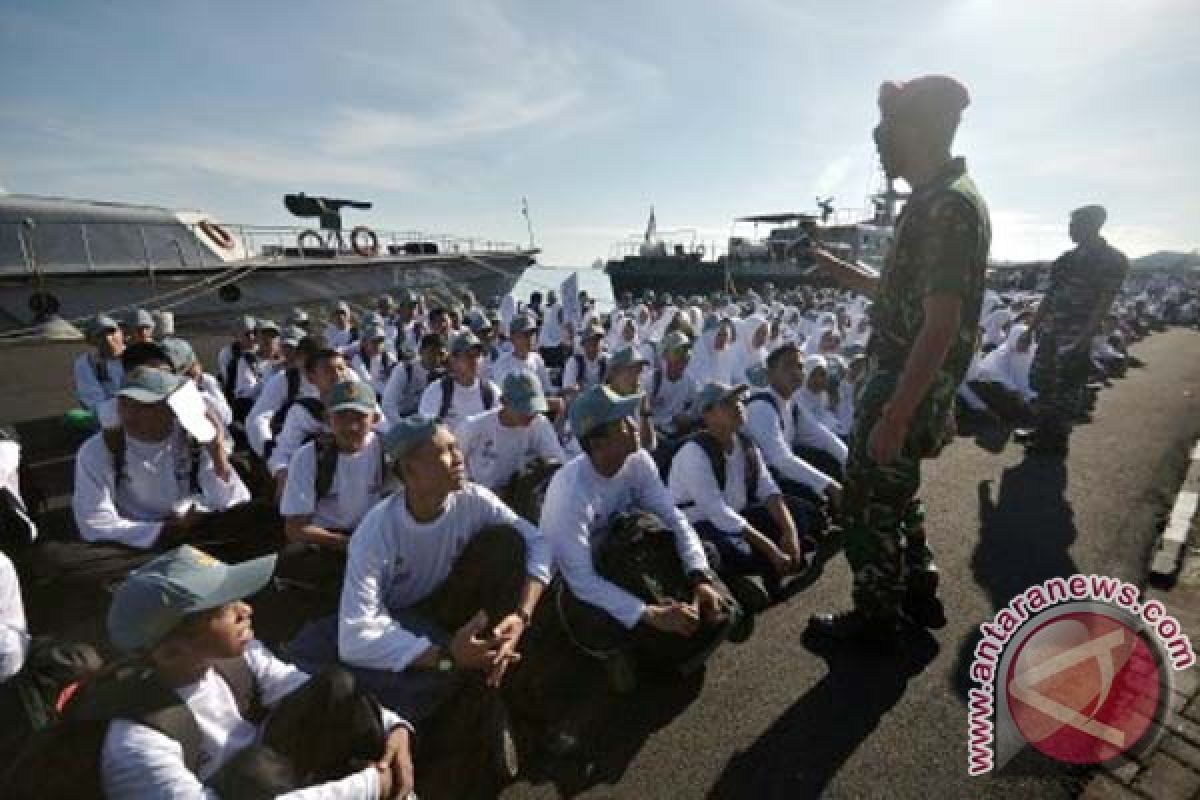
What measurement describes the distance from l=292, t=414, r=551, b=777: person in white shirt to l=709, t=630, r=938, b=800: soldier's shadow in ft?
3.50

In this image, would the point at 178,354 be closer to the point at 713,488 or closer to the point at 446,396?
the point at 446,396

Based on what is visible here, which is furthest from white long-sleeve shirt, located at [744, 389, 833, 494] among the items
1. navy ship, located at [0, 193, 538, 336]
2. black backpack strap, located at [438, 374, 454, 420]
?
navy ship, located at [0, 193, 538, 336]

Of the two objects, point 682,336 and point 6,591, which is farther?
point 682,336

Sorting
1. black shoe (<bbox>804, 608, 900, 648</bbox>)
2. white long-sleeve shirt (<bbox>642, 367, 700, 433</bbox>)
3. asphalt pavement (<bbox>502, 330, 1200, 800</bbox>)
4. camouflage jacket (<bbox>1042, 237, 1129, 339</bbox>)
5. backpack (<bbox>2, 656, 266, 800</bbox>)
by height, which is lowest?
asphalt pavement (<bbox>502, 330, 1200, 800</bbox>)

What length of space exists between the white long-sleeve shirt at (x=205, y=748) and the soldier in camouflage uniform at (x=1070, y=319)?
309 inches

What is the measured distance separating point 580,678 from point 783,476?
249cm

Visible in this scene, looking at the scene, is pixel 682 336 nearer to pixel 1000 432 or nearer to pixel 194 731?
pixel 1000 432

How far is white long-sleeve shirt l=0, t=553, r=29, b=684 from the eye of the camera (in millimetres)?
2211

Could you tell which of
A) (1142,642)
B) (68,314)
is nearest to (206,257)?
(68,314)

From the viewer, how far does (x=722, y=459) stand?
3.97 metres

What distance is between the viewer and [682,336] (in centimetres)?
746

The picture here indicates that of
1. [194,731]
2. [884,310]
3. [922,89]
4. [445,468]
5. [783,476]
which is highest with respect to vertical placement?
[922,89]

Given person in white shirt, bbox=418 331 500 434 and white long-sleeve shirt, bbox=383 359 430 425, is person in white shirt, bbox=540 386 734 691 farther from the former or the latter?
white long-sleeve shirt, bbox=383 359 430 425

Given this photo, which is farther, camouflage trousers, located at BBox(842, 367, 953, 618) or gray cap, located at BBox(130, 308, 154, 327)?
gray cap, located at BBox(130, 308, 154, 327)
